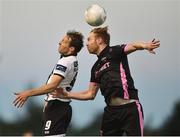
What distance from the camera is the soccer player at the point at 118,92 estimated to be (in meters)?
8.26

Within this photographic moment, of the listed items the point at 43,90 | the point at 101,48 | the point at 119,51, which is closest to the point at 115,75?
the point at 119,51

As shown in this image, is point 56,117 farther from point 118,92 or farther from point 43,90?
point 118,92

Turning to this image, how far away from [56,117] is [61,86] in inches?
21.8

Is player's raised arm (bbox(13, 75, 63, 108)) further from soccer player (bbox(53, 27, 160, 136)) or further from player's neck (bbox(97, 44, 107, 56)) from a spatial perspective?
player's neck (bbox(97, 44, 107, 56))

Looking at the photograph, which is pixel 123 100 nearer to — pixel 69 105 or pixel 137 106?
pixel 137 106

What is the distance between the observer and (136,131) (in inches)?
324

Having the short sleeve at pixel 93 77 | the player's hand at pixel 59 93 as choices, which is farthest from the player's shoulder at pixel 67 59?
the player's hand at pixel 59 93

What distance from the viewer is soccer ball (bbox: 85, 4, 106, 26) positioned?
9.49 metres

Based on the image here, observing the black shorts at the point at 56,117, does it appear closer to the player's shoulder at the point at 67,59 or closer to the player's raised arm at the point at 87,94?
the player's raised arm at the point at 87,94

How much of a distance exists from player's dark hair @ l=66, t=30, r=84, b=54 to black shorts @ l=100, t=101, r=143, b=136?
4.51 ft

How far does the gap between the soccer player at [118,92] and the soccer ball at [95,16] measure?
3.00ft

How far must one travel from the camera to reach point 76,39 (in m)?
9.25

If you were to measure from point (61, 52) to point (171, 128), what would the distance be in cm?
1500

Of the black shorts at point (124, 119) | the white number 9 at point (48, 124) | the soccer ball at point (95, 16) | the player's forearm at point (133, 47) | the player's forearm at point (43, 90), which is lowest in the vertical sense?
the white number 9 at point (48, 124)
